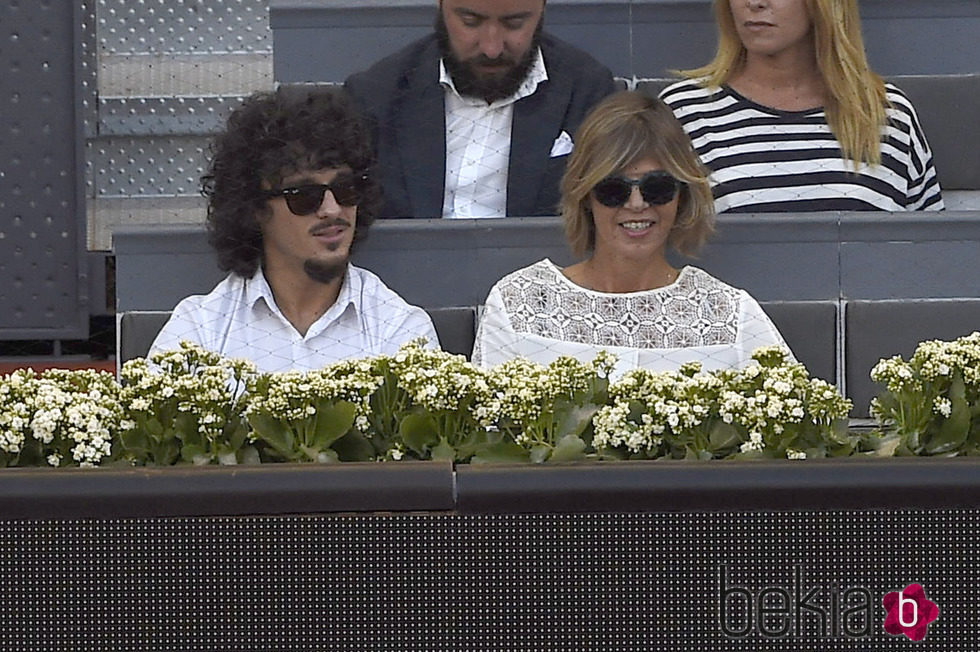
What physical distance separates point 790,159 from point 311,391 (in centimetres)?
150

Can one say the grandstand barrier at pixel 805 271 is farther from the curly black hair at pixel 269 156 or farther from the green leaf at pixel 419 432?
the green leaf at pixel 419 432

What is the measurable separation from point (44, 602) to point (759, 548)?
0.82m

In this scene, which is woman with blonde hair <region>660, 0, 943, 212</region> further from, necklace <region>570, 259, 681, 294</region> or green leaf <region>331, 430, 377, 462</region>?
green leaf <region>331, 430, 377, 462</region>

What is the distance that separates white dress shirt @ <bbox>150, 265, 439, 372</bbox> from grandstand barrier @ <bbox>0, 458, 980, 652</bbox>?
42.6 inches

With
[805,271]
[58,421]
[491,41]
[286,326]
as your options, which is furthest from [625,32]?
[58,421]

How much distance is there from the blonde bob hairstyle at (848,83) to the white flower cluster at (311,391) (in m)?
1.46

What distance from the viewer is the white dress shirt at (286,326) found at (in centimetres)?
300

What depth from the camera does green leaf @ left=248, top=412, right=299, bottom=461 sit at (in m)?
2.09

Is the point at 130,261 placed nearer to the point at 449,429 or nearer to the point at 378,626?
the point at 449,429

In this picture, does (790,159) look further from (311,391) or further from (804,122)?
(311,391)

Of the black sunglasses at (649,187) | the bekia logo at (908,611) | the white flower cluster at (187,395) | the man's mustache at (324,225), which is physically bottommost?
the bekia logo at (908,611)

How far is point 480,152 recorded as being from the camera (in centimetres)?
331
